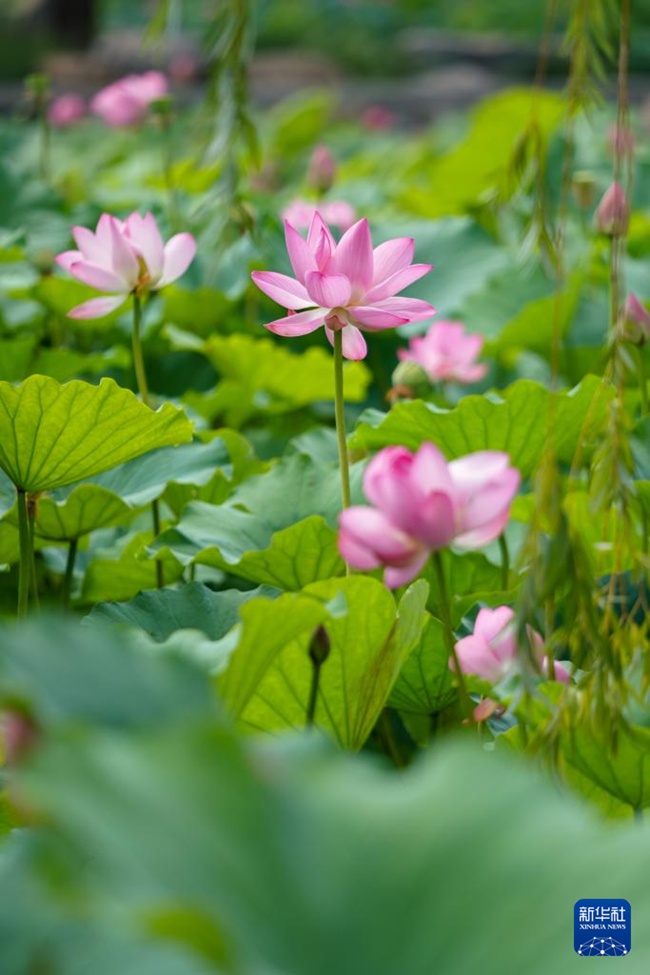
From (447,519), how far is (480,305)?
130cm

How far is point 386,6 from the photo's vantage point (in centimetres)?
1156

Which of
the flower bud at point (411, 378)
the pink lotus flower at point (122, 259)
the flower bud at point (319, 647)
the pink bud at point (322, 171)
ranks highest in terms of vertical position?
the pink lotus flower at point (122, 259)

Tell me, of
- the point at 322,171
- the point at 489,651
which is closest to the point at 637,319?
the point at 489,651

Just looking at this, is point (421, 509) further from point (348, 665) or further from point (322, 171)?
point (322, 171)

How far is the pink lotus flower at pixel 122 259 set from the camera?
3.87ft

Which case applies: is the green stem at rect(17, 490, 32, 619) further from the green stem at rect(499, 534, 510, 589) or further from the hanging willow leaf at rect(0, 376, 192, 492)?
the green stem at rect(499, 534, 510, 589)

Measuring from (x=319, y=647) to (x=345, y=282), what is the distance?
0.26 metres

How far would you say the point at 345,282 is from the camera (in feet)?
3.03

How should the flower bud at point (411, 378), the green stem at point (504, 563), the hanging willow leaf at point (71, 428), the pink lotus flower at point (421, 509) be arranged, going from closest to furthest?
1. the pink lotus flower at point (421, 509)
2. the hanging willow leaf at point (71, 428)
3. the green stem at point (504, 563)
4. the flower bud at point (411, 378)

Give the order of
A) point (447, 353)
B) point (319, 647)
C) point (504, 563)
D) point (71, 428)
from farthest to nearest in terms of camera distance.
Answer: point (447, 353)
point (504, 563)
point (71, 428)
point (319, 647)

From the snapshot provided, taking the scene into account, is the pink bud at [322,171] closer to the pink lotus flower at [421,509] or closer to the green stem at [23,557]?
the green stem at [23,557]

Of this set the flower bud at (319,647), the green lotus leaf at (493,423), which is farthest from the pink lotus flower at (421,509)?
the green lotus leaf at (493,423)

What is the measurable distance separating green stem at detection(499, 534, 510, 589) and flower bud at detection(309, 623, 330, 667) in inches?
13.7

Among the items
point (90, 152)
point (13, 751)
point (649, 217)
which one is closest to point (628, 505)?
point (13, 751)
